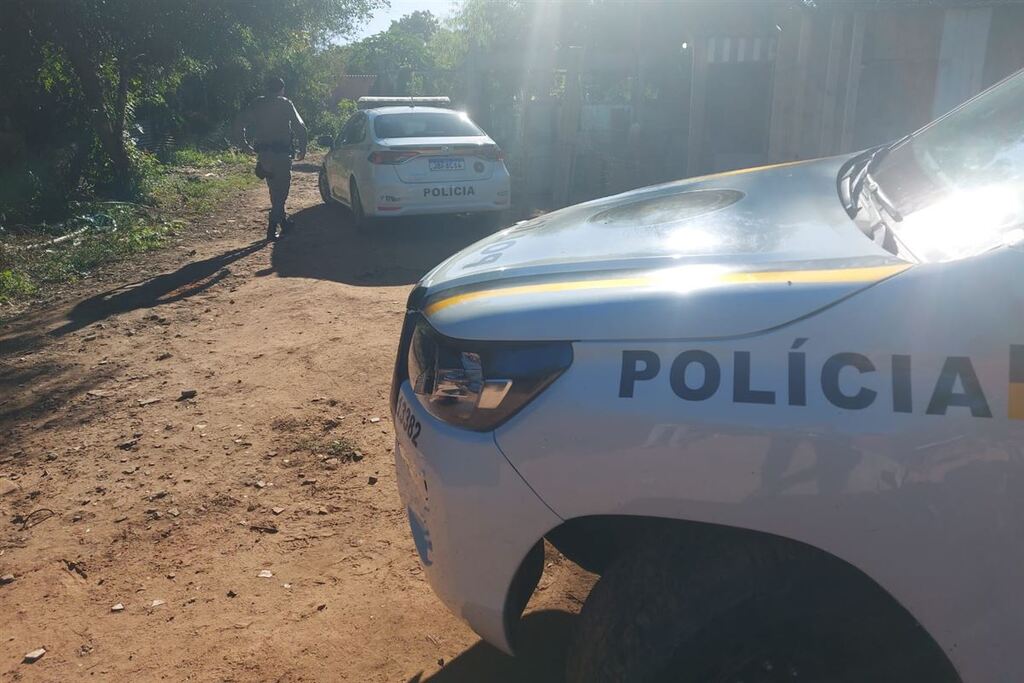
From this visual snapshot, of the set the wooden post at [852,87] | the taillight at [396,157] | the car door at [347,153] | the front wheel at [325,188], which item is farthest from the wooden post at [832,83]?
the front wheel at [325,188]

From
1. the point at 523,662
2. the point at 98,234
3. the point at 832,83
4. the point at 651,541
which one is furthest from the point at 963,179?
the point at 98,234

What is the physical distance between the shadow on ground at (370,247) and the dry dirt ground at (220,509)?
101cm

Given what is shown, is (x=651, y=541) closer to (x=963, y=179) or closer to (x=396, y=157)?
(x=963, y=179)

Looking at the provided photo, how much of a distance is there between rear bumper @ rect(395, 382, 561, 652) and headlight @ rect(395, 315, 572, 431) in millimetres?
44

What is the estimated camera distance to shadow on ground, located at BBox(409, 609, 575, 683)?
118 inches

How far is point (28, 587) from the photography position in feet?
12.1

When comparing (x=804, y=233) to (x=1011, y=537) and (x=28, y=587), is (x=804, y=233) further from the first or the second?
(x=28, y=587)

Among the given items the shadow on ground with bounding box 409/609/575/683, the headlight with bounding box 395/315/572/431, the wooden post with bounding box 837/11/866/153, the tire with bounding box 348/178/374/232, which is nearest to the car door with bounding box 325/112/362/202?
the tire with bounding box 348/178/374/232

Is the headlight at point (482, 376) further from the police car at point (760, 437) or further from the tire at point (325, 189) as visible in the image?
Result: the tire at point (325, 189)

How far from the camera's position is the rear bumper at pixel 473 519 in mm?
2084

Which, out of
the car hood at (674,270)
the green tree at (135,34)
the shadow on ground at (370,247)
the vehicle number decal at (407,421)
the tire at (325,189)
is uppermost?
the green tree at (135,34)

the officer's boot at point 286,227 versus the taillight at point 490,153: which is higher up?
the taillight at point 490,153

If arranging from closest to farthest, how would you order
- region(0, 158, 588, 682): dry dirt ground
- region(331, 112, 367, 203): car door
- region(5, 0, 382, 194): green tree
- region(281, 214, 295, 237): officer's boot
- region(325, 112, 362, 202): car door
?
region(0, 158, 588, 682): dry dirt ground < region(331, 112, 367, 203): car door < region(281, 214, 295, 237): officer's boot < region(325, 112, 362, 202): car door < region(5, 0, 382, 194): green tree

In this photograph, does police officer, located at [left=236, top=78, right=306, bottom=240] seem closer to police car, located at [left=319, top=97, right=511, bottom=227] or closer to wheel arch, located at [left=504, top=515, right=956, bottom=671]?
police car, located at [left=319, top=97, right=511, bottom=227]
